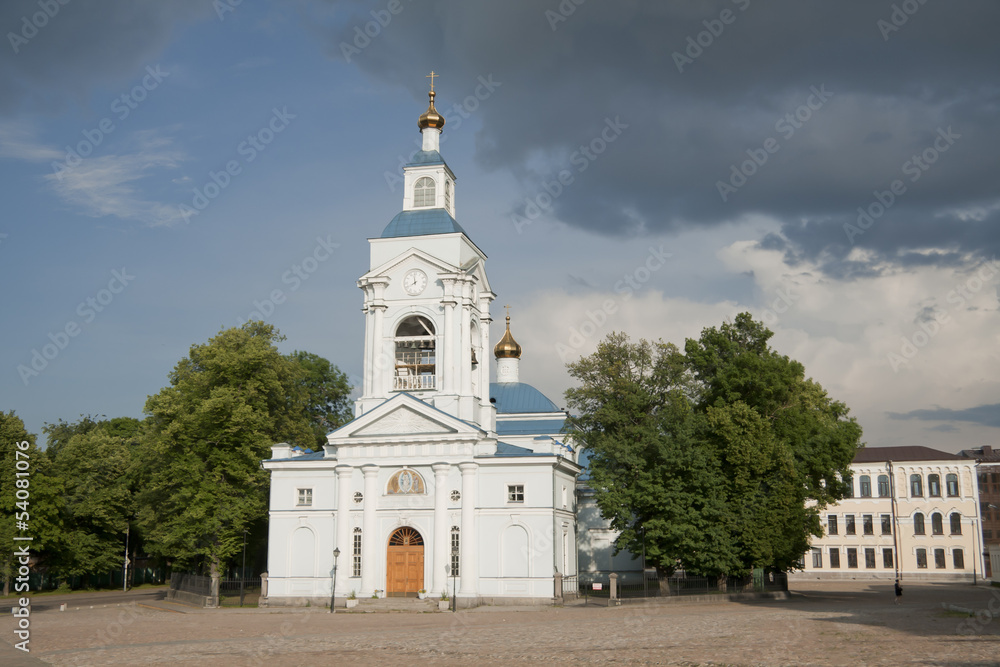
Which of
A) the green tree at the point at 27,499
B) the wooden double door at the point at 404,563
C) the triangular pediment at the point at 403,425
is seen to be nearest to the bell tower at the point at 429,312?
the triangular pediment at the point at 403,425

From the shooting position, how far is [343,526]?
135ft

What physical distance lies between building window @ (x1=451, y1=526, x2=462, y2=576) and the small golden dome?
20.2 meters

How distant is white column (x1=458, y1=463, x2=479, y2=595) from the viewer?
1544 inches

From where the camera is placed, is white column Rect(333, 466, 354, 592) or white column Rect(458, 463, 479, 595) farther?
white column Rect(333, 466, 354, 592)

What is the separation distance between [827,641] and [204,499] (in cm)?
3115

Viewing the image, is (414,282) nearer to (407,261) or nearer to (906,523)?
(407,261)

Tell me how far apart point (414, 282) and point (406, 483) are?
9950mm

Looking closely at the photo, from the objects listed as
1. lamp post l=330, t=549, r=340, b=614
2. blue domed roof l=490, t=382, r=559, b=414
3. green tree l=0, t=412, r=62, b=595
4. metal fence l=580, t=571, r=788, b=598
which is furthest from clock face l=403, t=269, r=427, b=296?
green tree l=0, t=412, r=62, b=595

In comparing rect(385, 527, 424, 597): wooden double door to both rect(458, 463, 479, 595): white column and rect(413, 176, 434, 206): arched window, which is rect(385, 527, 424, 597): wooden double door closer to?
rect(458, 463, 479, 595): white column

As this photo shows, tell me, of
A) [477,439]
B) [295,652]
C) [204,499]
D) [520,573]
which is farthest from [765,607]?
[204,499]

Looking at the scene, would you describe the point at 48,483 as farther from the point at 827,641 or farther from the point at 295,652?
the point at 827,641

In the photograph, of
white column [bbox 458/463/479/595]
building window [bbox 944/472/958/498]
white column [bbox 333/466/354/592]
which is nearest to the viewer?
white column [bbox 458/463/479/595]

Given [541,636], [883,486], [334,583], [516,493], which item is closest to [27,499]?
[334,583]

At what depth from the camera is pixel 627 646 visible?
71.2 ft
